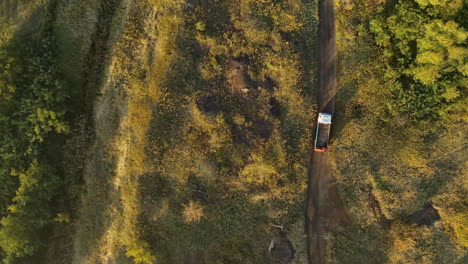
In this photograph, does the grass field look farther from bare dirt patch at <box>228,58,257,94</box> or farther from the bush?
the bush

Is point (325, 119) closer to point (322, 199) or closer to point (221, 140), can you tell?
point (322, 199)

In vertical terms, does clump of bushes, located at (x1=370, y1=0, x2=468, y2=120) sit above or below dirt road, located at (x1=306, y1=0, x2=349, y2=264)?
above

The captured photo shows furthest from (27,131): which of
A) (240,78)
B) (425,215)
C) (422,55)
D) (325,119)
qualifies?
(425,215)

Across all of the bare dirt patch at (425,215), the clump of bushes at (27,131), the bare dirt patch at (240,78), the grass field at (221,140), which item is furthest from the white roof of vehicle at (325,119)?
the clump of bushes at (27,131)

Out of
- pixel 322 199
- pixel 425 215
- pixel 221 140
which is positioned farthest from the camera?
pixel 322 199

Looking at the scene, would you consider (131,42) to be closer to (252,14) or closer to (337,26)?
(252,14)

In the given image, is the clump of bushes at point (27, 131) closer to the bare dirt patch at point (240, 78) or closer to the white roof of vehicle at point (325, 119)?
the bare dirt patch at point (240, 78)

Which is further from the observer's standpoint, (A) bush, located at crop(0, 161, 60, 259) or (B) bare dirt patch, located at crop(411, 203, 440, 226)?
(B) bare dirt patch, located at crop(411, 203, 440, 226)

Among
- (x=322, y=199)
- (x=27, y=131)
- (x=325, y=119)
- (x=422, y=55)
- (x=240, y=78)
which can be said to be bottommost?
(x=322, y=199)

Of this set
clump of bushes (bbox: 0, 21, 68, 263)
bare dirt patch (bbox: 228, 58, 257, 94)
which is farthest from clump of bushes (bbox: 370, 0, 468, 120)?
clump of bushes (bbox: 0, 21, 68, 263)

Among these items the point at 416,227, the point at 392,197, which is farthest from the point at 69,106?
the point at 416,227

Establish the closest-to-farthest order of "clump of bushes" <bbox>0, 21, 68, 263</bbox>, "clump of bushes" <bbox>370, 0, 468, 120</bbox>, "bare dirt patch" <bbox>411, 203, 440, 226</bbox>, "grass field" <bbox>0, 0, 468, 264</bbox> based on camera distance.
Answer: "clump of bushes" <bbox>370, 0, 468, 120</bbox>
"clump of bushes" <bbox>0, 21, 68, 263</bbox>
"grass field" <bbox>0, 0, 468, 264</bbox>
"bare dirt patch" <bbox>411, 203, 440, 226</bbox>
